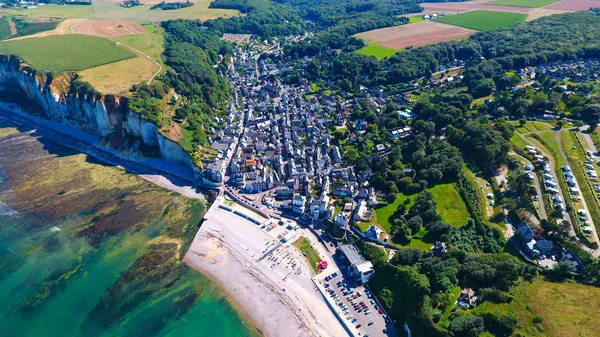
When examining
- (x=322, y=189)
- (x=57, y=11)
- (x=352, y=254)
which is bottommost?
(x=352, y=254)

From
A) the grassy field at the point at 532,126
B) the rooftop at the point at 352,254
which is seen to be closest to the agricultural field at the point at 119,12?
the grassy field at the point at 532,126

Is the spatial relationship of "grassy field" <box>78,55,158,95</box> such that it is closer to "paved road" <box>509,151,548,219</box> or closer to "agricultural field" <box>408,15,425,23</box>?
"paved road" <box>509,151,548,219</box>

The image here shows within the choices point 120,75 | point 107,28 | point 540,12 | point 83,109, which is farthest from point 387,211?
point 540,12

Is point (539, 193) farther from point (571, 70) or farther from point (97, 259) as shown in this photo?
point (571, 70)

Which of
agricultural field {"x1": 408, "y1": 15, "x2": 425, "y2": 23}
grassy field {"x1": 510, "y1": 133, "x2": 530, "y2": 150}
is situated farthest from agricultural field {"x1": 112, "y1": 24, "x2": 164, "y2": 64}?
agricultural field {"x1": 408, "y1": 15, "x2": 425, "y2": 23}

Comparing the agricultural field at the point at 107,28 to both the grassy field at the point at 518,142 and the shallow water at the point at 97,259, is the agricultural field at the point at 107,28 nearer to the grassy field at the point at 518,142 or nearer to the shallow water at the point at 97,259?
the shallow water at the point at 97,259

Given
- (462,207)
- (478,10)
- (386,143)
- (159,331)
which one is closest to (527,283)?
(462,207)
